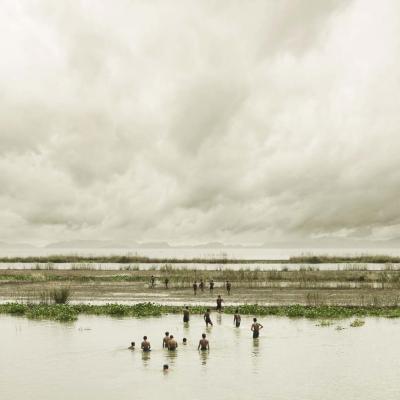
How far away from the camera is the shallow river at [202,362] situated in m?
24.8

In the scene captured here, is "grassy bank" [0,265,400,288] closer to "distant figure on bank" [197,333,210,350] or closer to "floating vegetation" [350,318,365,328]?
"floating vegetation" [350,318,365,328]

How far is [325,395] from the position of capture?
24203 millimetres

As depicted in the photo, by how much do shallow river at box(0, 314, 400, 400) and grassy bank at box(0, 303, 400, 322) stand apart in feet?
7.09

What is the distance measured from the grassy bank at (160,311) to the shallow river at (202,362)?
2162 millimetres

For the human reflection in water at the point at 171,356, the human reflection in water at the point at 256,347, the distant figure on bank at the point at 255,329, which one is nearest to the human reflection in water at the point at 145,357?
the human reflection in water at the point at 171,356

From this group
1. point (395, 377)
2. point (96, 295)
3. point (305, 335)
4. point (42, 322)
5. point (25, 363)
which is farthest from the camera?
point (96, 295)

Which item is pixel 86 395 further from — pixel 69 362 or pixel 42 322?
pixel 42 322

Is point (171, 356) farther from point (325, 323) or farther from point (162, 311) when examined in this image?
point (325, 323)

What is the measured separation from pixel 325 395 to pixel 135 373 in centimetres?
983

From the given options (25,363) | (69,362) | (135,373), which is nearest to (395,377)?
(135,373)

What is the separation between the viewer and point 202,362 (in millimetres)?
29719

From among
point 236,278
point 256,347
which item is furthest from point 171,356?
point 236,278

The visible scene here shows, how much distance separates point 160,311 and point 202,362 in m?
16.2

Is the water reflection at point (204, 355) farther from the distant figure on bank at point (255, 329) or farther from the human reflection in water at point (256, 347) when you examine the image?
the distant figure on bank at point (255, 329)
